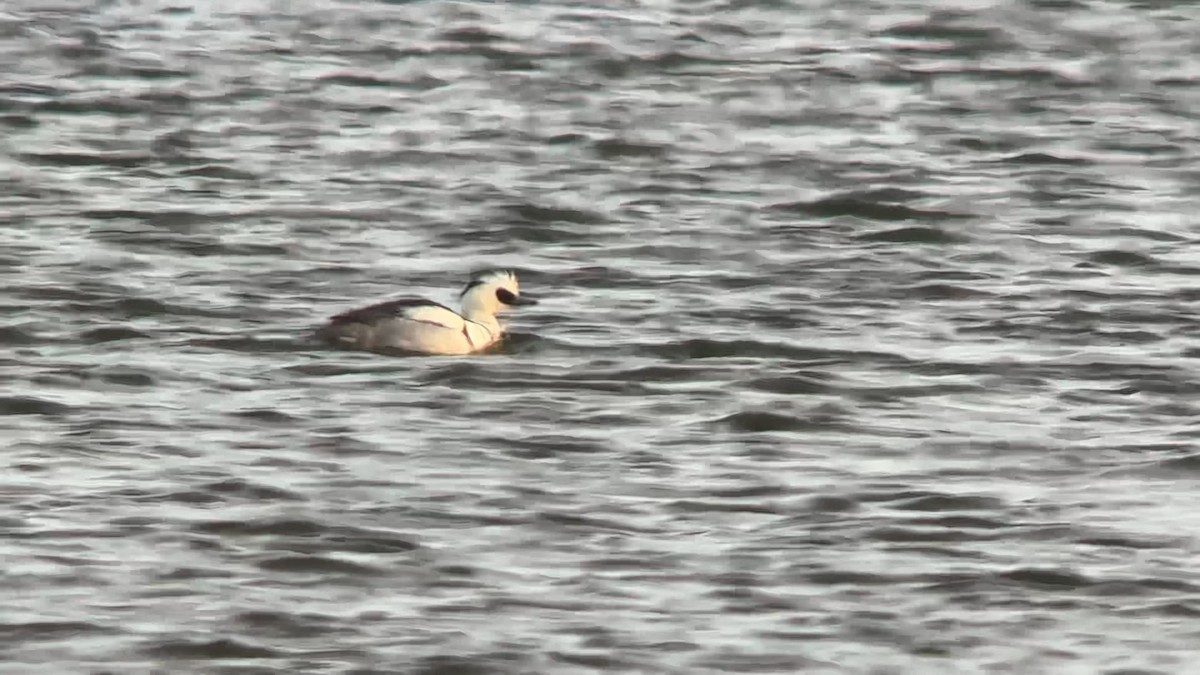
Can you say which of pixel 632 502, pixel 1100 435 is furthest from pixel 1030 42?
pixel 632 502

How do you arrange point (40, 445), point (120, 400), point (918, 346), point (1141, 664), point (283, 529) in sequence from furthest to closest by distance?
point (918, 346), point (120, 400), point (40, 445), point (283, 529), point (1141, 664)

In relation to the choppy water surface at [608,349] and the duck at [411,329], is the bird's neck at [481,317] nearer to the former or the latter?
the duck at [411,329]

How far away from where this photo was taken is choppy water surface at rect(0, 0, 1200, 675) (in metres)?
9.52

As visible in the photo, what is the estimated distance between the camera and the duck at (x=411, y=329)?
1316cm

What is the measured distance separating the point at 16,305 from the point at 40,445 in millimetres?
2773

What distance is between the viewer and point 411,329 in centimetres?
1320

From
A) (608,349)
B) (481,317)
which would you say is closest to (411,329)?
(481,317)

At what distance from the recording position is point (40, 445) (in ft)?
37.6

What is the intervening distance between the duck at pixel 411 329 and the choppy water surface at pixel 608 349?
12 cm

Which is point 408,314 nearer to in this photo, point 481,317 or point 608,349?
point 481,317

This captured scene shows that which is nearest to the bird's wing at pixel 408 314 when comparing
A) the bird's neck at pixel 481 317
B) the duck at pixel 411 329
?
the duck at pixel 411 329

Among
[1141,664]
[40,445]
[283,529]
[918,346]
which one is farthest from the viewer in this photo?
[918,346]

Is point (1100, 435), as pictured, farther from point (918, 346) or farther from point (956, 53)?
point (956, 53)

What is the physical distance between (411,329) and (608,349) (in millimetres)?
927
